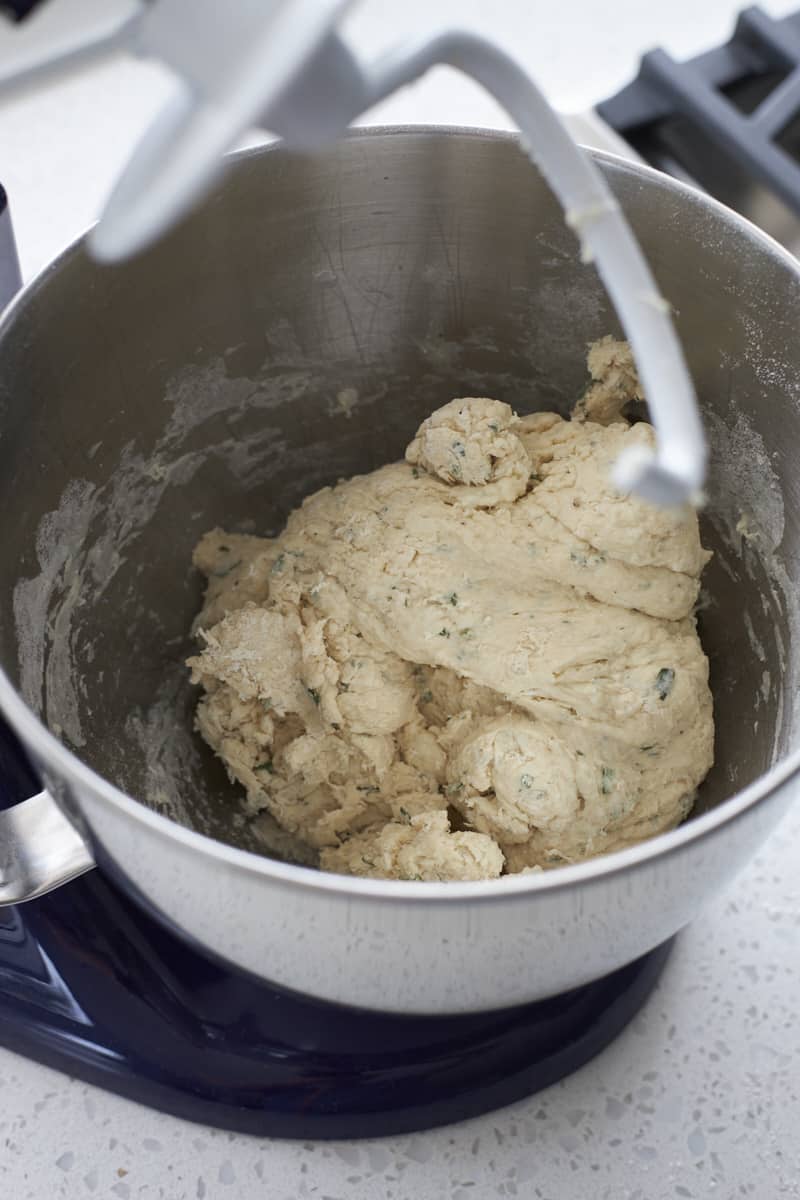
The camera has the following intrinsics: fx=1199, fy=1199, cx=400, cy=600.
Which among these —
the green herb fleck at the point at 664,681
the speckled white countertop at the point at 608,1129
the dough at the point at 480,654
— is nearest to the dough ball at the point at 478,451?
the dough at the point at 480,654

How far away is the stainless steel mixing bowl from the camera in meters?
0.69

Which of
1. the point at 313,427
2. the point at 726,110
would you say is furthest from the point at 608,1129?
the point at 726,110

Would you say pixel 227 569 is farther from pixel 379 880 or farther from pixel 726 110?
pixel 726 110

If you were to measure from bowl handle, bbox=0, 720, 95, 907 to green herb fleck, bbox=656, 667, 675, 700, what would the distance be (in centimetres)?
43

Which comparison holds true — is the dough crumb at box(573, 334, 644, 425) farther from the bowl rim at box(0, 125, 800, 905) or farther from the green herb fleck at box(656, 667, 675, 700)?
the bowl rim at box(0, 125, 800, 905)

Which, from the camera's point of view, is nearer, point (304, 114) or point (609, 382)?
point (304, 114)

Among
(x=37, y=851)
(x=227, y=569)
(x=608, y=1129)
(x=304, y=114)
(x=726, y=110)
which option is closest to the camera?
(x=304, y=114)

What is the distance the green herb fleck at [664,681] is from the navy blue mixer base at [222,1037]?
0.24m

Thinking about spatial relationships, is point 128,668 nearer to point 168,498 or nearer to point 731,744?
point 168,498

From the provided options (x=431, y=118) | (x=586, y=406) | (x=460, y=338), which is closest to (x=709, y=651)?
(x=586, y=406)

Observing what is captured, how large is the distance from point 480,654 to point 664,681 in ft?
0.46

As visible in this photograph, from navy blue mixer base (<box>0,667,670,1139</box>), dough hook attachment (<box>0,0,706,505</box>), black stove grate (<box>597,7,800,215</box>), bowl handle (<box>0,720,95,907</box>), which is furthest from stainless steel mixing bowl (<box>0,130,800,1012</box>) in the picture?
black stove grate (<box>597,7,800,215</box>)

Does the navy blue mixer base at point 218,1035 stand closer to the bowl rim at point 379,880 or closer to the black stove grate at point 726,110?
the bowl rim at point 379,880

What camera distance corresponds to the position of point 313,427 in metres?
1.07
